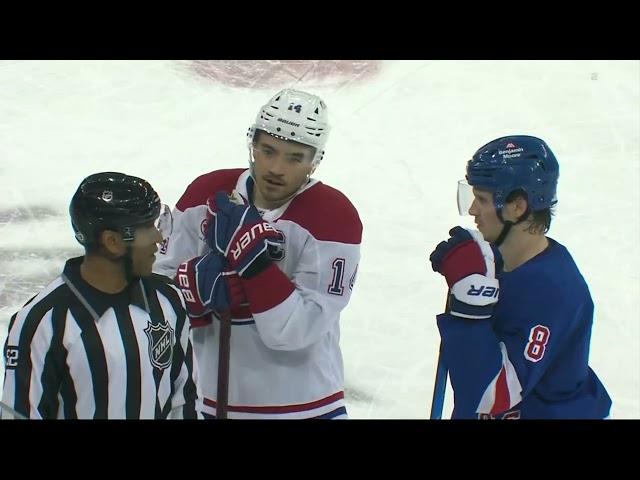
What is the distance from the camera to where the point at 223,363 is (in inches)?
87.7

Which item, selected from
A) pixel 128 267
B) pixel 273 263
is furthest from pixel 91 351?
pixel 273 263

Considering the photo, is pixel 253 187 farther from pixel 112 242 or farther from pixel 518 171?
pixel 518 171

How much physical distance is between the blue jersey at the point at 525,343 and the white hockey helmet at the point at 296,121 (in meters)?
0.47

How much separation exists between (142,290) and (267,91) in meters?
2.24

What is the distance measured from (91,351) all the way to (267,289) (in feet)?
1.26

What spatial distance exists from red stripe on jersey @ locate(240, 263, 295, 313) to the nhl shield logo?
0.18 meters

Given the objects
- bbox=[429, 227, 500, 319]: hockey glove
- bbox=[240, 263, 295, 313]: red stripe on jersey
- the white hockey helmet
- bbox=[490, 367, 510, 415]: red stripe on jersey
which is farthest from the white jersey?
bbox=[490, 367, 510, 415]: red stripe on jersey

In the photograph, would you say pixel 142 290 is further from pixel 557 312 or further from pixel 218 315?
pixel 557 312

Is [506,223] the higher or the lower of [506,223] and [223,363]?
the higher

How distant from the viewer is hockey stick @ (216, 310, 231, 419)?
219 centimetres

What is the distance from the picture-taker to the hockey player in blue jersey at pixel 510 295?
6.86 ft

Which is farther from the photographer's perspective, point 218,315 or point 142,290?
point 218,315
